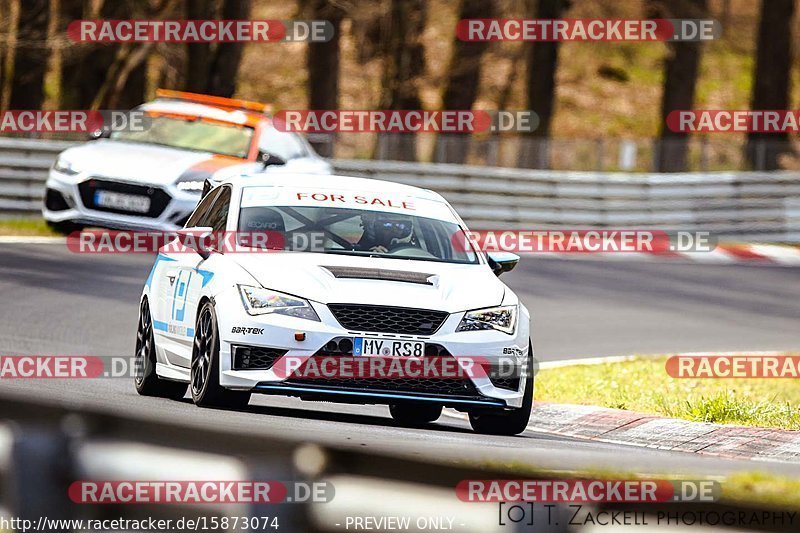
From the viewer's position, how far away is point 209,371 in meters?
9.38

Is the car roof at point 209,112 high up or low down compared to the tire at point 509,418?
up

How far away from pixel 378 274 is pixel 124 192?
10120mm

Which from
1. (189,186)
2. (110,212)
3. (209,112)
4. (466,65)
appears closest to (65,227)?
(110,212)

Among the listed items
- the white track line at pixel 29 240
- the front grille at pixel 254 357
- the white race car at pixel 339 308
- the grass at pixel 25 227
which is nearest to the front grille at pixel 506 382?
the white race car at pixel 339 308

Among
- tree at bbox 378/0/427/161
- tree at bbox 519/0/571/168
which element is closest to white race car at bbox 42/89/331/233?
tree at bbox 519/0/571/168

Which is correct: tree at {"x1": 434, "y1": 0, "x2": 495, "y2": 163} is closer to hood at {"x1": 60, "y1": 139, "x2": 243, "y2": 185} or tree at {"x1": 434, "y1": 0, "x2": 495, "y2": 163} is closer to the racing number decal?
hood at {"x1": 60, "y1": 139, "x2": 243, "y2": 185}

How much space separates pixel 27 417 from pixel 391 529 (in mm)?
861

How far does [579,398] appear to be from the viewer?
12312 millimetres

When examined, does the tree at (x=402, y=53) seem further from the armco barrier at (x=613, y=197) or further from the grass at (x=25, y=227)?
the grass at (x=25, y=227)

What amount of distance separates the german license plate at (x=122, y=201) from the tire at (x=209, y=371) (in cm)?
940

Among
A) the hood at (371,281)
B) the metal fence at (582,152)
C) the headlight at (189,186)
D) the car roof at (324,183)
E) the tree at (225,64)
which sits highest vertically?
the tree at (225,64)

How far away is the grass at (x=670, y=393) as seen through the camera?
11.0 m

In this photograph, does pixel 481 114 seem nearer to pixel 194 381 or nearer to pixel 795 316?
pixel 795 316

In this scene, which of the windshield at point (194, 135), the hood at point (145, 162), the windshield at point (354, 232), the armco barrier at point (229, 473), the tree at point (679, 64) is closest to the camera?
the armco barrier at point (229, 473)
